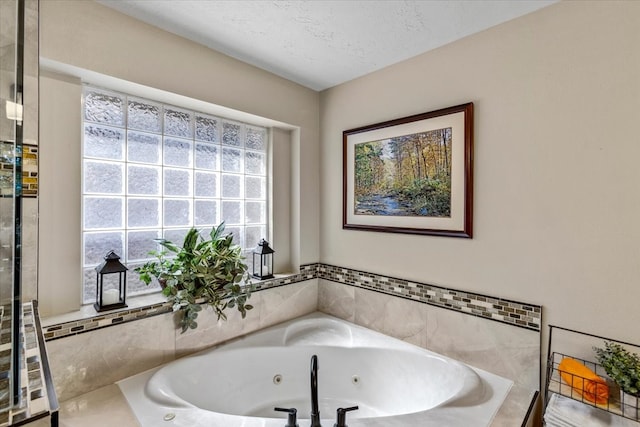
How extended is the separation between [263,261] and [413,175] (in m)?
1.20

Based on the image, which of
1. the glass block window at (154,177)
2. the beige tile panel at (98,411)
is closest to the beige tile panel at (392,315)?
the glass block window at (154,177)

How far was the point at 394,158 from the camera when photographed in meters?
1.97

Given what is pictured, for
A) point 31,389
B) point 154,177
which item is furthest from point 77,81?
point 31,389

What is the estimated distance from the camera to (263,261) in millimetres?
2180

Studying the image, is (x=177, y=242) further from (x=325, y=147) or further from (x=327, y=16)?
(x=327, y=16)

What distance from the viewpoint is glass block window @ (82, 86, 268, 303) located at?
1.60 m

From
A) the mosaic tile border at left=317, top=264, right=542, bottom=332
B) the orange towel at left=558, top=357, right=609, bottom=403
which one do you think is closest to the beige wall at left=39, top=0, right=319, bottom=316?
the mosaic tile border at left=317, top=264, right=542, bottom=332

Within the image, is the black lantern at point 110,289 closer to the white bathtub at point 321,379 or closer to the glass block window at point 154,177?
the glass block window at point 154,177

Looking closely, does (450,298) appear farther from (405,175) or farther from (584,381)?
(405,175)

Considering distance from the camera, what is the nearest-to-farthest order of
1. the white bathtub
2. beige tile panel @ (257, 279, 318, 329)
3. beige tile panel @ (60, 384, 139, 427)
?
beige tile panel @ (60, 384, 139, 427)
the white bathtub
beige tile panel @ (257, 279, 318, 329)

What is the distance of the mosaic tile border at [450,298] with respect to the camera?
1493mm

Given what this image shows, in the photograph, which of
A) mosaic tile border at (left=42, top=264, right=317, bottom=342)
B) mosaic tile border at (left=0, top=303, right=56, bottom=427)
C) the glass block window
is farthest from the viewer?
the glass block window

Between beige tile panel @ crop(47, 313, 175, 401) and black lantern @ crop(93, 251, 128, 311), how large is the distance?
0.39 ft

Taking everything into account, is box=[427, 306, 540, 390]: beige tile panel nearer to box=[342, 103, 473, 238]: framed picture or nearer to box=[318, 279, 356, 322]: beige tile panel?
box=[342, 103, 473, 238]: framed picture
